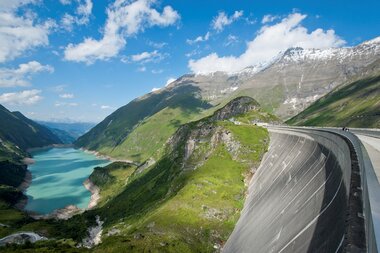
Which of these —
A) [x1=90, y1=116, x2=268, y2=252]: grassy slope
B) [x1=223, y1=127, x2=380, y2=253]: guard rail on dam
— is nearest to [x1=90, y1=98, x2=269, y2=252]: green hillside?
[x1=90, y1=116, x2=268, y2=252]: grassy slope

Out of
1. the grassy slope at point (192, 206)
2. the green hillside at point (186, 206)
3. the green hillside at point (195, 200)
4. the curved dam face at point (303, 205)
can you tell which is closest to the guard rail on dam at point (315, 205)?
the curved dam face at point (303, 205)

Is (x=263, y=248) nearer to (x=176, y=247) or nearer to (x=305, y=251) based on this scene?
(x=305, y=251)

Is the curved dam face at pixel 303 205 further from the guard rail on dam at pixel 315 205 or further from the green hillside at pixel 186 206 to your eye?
the green hillside at pixel 186 206

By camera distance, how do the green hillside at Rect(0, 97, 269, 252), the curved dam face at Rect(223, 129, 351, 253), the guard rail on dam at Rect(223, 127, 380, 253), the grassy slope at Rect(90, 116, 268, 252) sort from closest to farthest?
the guard rail on dam at Rect(223, 127, 380, 253) → the curved dam face at Rect(223, 129, 351, 253) → the grassy slope at Rect(90, 116, 268, 252) → the green hillside at Rect(0, 97, 269, 252)

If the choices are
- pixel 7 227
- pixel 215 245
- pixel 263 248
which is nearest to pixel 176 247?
pixel 215 245

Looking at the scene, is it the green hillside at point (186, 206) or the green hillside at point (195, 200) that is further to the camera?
the green hillside at point (186, 206)

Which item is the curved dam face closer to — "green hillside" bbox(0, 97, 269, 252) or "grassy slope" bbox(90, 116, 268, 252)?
"grassy slope" bbox(90, 116, 268, 252)

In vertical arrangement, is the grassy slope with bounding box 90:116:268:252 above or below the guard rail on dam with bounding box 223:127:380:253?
below

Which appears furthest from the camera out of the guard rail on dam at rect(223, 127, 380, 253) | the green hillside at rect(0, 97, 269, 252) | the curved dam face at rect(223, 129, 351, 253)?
the green hillside at rect(0, 97, 269, 252)

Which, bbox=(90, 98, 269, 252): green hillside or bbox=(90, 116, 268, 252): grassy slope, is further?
bbox=(90, 98, 269, 252): green hillside
